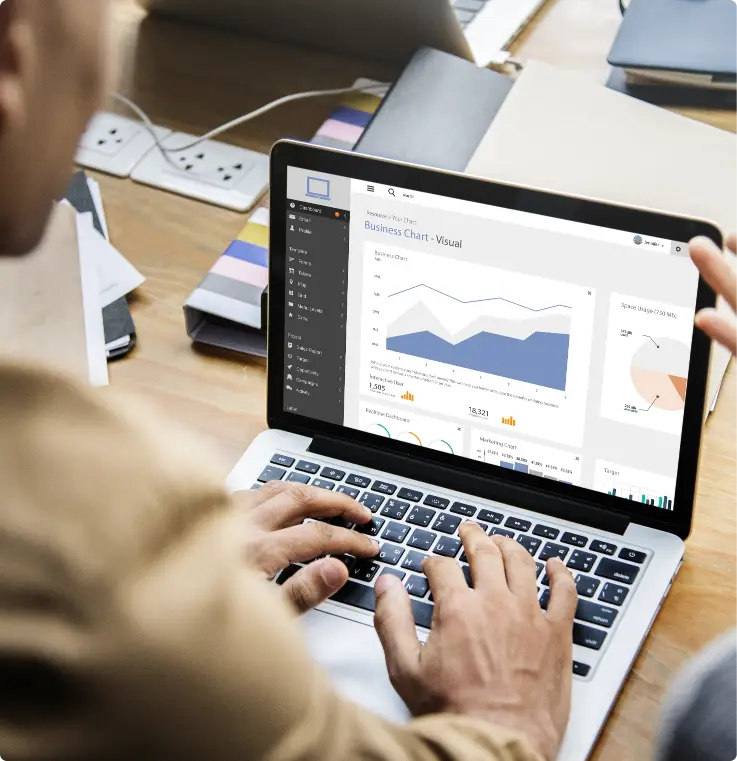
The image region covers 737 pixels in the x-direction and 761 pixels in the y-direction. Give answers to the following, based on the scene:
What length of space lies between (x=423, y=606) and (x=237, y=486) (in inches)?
7.6

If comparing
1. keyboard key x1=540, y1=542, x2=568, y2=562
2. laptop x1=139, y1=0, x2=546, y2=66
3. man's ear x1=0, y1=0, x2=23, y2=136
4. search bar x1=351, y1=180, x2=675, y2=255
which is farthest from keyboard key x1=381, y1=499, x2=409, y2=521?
laptop x1=139, y1=0, x2=546, y2=66

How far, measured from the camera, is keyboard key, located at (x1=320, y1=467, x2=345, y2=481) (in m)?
0.86

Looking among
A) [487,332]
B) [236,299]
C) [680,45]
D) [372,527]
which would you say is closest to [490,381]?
[487,332]

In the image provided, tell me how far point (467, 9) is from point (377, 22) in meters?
0.18

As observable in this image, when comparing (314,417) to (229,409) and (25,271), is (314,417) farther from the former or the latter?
(25,271)

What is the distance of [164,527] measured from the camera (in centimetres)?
44

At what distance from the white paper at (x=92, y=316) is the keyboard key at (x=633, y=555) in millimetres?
467

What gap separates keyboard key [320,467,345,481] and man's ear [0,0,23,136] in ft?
1.57

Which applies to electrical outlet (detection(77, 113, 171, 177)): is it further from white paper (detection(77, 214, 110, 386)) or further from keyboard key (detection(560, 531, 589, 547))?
keyboard key (detection(560, 531, 589, 547))

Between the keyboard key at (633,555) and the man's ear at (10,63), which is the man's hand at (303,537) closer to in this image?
the keyboard key at (633,555)

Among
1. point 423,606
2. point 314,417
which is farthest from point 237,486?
point 423,606

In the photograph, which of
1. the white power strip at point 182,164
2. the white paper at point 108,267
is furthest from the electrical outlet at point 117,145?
the white paper at point 108,267

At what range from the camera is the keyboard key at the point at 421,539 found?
802 millimetres

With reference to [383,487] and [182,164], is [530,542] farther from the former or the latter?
[182,164]
